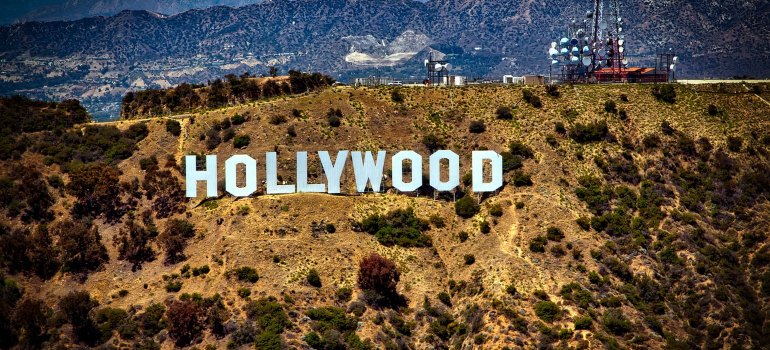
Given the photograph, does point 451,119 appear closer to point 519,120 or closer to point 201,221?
point 519,120

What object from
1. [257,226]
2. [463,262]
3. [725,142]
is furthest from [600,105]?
[257,226]

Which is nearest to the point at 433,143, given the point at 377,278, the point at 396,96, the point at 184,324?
the point at 396,96

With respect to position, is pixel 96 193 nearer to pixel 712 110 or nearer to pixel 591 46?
pixel 591 46

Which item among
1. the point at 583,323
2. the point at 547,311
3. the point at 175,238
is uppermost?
the point at 175,238

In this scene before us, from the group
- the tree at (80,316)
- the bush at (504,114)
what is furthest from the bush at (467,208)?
the tree at (80,316)

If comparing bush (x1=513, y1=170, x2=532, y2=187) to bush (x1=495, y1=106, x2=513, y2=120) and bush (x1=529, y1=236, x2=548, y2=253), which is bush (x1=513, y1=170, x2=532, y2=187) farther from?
bush (x1=495, y1=106, x2=513, y2=120)
